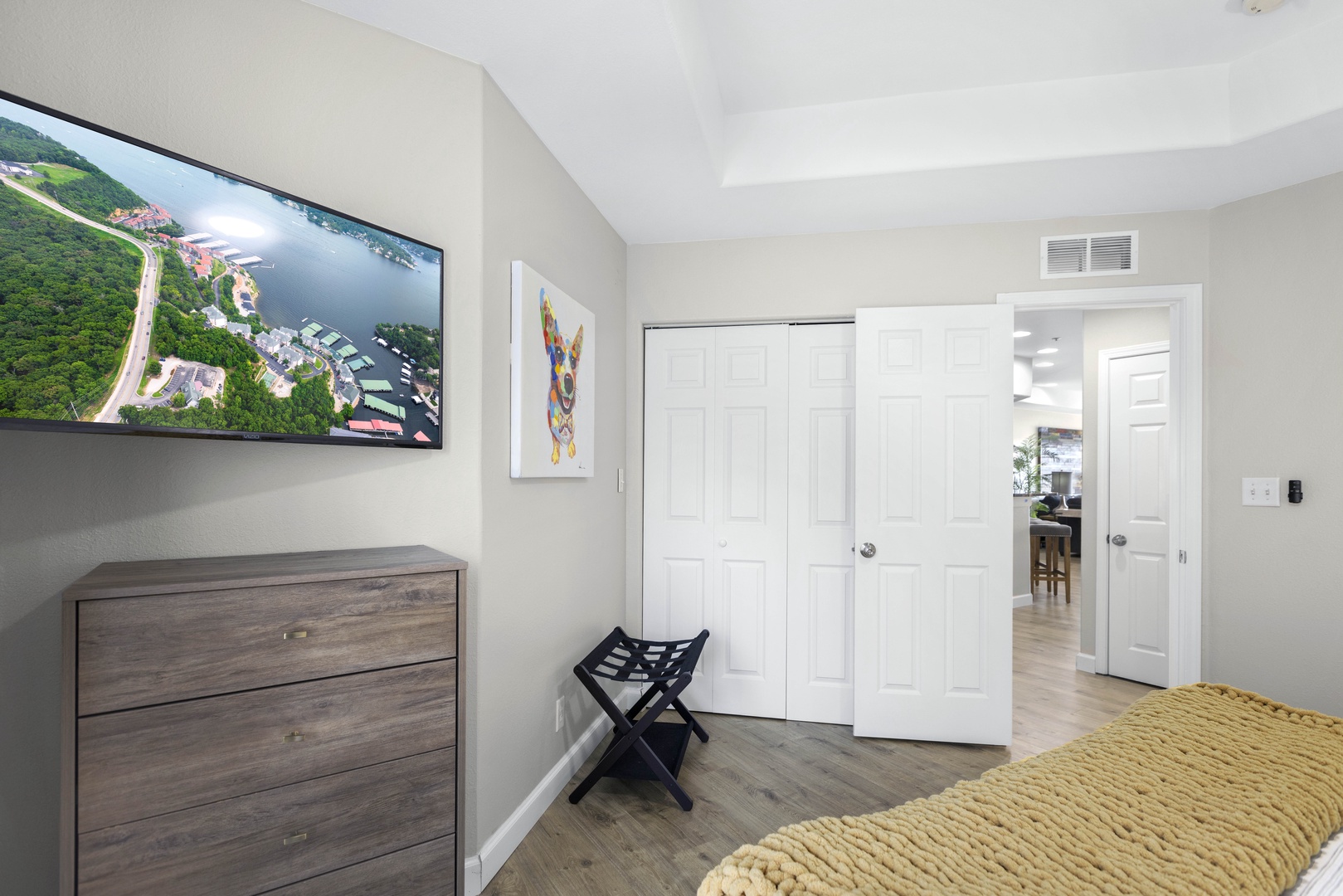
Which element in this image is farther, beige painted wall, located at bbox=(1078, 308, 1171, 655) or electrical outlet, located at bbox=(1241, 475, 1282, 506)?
beige painted wall, located at bbox=(1078, 308, 1171, 655)

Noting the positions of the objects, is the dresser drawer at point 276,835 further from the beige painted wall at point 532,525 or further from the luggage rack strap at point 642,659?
the luggage rack strap at point 642,659

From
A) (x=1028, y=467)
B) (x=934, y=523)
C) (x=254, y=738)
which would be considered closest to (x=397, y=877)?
(x=254, y=738)

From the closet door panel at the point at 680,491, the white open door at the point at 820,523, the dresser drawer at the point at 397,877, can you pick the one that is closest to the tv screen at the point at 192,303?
the dresser drawer at the point at 397,877

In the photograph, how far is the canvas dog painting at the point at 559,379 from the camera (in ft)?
7.63

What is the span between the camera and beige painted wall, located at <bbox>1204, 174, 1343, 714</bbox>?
2.61 meters

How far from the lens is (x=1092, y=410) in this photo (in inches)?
163

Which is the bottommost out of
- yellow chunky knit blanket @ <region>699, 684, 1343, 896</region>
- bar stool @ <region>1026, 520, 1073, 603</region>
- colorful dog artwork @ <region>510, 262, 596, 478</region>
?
bar stool @ <region>1026, 520, 1073, 603</region>

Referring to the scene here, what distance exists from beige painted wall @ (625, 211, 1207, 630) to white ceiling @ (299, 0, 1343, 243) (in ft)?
0.40

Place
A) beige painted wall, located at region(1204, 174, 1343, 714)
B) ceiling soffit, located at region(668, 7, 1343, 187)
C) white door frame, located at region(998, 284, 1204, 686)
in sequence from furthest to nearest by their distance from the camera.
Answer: white door frame, located at region(998, 284, 1204, 686)
beige painted wall, located at region(1204, 174, 1343, 714)
ceiling soffit, located at region(668, 7, 1343, 187)

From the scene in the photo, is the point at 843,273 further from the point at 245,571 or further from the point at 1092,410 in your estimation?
the point at 245,571

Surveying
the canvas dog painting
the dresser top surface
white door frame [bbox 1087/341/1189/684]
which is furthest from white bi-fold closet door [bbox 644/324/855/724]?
white door frame [bbox 1087/341/1189/684]

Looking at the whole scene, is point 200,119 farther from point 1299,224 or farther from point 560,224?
point 1299,224

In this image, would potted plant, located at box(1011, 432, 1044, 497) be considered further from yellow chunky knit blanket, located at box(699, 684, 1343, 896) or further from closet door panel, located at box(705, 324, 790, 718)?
yellow chunky knit blanket, located at box(699, 684, 1343, 896)

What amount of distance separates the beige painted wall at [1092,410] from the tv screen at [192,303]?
3972 millimetres
